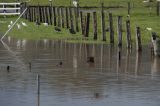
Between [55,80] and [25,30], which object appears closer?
[55,80]

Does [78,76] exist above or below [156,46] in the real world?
below

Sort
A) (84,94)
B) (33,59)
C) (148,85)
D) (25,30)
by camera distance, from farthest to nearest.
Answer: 1. (25,30)
2. (33,59)
3. (148,85)
4. (84,94)

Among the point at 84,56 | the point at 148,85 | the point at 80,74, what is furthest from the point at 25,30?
the point at 148,85

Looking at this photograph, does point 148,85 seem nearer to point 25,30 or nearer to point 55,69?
point 55,69

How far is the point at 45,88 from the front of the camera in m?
30.1

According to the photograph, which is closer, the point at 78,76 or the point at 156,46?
the point at 78,76

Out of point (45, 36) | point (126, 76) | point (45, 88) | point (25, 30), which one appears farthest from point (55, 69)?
point (25, 30)

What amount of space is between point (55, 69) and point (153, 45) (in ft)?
30.3

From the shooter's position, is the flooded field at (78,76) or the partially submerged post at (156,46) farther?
the partially submerged post at (156,46)

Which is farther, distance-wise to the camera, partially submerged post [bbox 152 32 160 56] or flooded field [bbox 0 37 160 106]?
partially submerged post [bbox 152 32 160 56]

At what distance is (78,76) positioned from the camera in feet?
112

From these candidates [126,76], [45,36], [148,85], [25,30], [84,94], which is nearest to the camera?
[84,94]

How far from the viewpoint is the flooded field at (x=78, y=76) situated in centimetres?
2752

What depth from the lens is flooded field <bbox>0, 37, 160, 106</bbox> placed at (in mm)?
27516
